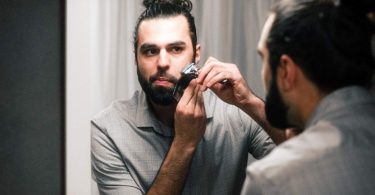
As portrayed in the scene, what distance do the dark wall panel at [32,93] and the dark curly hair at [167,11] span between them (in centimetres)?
26

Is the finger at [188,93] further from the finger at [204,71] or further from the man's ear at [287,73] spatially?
the man's ear at [287,73]

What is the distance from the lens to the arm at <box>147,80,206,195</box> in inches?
42.8

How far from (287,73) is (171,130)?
1.54 ft

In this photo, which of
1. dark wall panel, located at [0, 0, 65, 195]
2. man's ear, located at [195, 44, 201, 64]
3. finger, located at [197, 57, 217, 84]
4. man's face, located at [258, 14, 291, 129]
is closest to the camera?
man's face, located at [258, 14, 291, 129]

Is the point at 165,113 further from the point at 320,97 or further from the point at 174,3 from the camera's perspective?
the point at 320,97

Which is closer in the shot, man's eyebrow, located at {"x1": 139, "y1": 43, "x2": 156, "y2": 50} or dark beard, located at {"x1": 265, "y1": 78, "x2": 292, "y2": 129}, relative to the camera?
dark beard, located at {"x1": 265, "y1": 78, "x2": 292, "y2": 129}

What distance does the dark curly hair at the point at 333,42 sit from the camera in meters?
0.71

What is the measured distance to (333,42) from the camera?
706 millimetres

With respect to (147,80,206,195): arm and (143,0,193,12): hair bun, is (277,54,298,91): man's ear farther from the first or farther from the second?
(143,0,193,12): hair bun

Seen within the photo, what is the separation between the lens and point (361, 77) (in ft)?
2.39

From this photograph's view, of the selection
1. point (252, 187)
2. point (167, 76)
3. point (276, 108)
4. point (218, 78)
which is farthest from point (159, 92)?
point (252, 187)

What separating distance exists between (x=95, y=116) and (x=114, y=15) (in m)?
0.27

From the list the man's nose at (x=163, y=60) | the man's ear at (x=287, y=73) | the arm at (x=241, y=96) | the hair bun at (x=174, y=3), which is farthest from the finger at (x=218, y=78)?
the man's ear at (x=287, y=73)

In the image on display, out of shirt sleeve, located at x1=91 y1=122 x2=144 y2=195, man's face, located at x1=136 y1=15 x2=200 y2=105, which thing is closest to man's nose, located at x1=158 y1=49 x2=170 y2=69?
man's face, located at x1=136 y1=15 x2=200 y2=105
